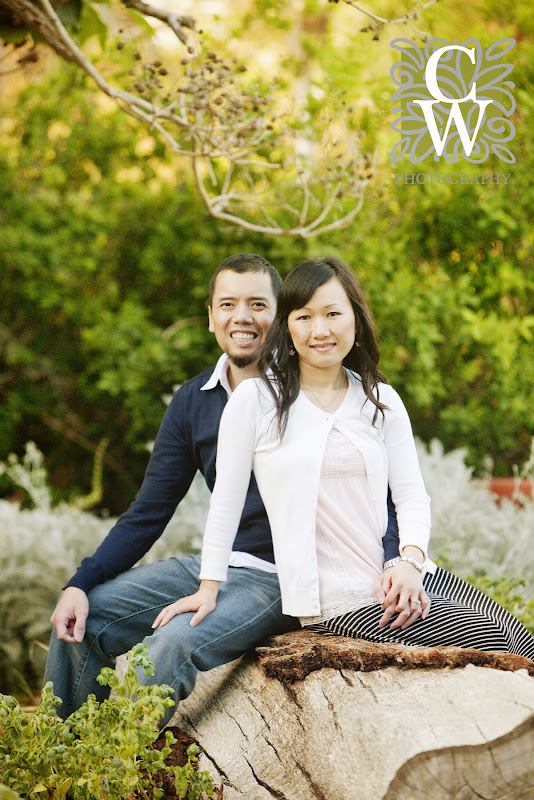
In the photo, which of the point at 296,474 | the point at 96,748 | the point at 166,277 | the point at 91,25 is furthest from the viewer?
the point at 166,277

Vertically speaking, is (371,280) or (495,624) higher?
(371,280)

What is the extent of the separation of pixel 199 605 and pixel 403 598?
1.74ft

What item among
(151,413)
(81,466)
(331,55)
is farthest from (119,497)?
(331,55)

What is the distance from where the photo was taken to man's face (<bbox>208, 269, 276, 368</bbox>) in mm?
2545

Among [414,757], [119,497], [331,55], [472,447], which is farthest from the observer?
[119,497]

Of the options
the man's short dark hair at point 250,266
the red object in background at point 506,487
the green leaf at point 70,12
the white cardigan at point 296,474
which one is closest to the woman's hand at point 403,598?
the white cardigan at point 296,474

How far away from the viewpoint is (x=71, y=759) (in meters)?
1.84

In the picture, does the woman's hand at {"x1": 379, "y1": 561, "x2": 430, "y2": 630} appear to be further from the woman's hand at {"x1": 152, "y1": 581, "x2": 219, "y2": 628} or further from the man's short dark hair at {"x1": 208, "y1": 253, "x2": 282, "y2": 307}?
the man's short dark hair at {"x1": 208, "y1": 253, "x2": 282, "y2": 307}

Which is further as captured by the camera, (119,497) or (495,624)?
(119,497)

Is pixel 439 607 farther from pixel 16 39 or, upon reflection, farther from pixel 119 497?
pixel 119 497

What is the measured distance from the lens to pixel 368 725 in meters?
1.81

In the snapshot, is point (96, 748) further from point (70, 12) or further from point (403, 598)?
point (70, 12)

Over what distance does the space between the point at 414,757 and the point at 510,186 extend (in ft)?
11.9

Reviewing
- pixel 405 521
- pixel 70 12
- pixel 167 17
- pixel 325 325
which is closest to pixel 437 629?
pixel 405 521
